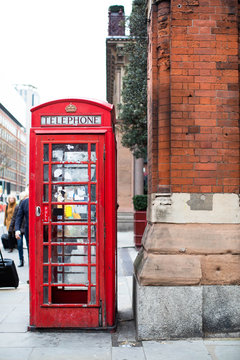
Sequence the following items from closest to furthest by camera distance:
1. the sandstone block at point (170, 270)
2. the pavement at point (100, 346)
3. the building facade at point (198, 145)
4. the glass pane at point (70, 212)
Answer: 1. the pavement at point (100, 346)
2. the sandstone block at point (170, 270)
3. the building facade at point (198, 145)
4. the glass pane at point (70, 212)

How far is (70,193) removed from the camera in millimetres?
4930

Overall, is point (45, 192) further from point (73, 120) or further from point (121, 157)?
point (121, 157)

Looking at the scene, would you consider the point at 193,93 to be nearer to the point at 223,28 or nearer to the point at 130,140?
the point at 223,28

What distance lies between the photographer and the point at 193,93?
4938mm

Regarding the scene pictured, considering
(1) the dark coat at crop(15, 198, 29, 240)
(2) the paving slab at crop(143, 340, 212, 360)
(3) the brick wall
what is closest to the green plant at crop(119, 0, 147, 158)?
(1) the dark coat at crop(15, 198, 29, 240)

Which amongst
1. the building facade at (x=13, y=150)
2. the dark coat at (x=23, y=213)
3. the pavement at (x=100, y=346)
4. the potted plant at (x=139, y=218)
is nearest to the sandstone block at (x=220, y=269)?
the pavement at (x=100, y=346)

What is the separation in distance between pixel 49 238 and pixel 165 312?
1584 millimetres

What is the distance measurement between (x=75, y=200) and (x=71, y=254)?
70 centimetres

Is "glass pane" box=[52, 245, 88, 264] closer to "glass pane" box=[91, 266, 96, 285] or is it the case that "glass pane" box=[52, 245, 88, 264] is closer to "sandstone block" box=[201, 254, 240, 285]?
"glass pane" box=[91, 266, 96, 285]

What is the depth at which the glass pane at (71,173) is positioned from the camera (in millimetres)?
4930

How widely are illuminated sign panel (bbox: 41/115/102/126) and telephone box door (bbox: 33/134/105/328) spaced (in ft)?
0.57

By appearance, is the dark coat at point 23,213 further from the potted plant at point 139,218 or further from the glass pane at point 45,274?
the potted plant at point 139,218

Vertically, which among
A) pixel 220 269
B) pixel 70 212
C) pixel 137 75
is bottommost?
pixel 220 269

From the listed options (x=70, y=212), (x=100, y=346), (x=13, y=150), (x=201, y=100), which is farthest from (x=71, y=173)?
(x=13, y=150)
